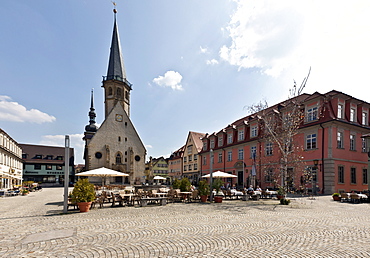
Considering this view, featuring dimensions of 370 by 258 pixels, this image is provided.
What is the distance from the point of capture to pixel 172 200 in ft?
55.5

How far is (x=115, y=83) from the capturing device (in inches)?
2235

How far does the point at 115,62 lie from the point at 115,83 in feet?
19.8

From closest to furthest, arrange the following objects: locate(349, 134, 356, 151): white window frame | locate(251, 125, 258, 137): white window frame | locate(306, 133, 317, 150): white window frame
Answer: locate(306, 133, 317, 150): white window frame < locate(349, 134, 356, 151): white window frame < locate(251, 125, 258, 137): white window frame

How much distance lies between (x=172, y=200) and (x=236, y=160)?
22.7 metres

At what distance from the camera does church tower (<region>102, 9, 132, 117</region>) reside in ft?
185

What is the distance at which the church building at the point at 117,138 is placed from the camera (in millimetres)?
48938

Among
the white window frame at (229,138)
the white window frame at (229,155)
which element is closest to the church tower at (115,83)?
the white window frame at (229,138)

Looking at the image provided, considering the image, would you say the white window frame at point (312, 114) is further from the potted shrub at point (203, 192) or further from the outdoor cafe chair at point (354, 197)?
the potted shrub at point (203, 192)

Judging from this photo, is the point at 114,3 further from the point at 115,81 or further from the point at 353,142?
the point at 353,142

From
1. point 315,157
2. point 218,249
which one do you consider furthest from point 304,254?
point 315,157

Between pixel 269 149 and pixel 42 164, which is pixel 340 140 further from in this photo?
pixel 42 164

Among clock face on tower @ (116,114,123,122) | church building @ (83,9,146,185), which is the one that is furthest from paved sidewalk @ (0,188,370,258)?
clock face on tower @ (116,114,123,122)

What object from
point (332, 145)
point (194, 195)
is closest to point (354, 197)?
point (332, 145)

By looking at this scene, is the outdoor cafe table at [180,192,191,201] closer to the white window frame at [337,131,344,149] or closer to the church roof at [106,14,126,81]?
the white window frame at [337,131,344,149]
